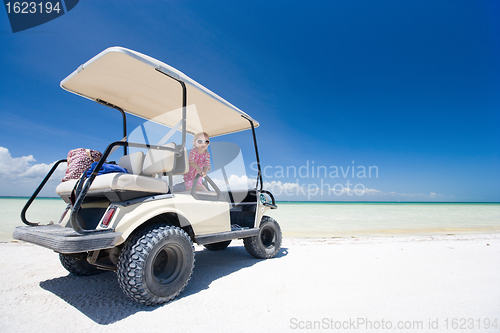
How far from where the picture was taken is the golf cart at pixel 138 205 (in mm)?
2225

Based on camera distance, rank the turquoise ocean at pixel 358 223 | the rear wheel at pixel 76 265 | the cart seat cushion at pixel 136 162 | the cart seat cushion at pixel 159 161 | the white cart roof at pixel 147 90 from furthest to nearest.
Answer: the turquoise ocean at pixel 358 223 → the rear wheel at pixel 76 265 → the cart seat cushion at pixel 136 162 → the cart seat cushion at pixel 159 161 → the white cart roof at pixel 147 90

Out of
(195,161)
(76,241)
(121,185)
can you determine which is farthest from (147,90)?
(76,241)

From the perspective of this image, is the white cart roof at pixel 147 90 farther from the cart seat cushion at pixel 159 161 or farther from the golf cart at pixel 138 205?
the cart seat cushion at pixel 159 161

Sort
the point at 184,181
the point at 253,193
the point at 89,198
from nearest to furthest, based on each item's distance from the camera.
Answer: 1. the point at 89,198
2. the point at 184,181
3. the point at 253,193

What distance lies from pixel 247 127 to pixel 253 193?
4.07 ft

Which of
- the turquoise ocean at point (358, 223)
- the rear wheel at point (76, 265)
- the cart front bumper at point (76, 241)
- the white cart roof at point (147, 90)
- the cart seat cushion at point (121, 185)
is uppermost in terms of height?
the white cart roof at point (147, 90)

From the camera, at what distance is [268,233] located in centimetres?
464

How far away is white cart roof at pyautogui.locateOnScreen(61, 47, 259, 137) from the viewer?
248cm

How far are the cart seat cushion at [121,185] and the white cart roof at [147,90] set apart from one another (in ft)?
3.59

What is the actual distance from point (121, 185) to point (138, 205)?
0.27m

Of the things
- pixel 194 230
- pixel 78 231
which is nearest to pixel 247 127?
pixel 194 230

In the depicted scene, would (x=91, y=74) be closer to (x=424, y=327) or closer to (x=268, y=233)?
(x=268, y=233)

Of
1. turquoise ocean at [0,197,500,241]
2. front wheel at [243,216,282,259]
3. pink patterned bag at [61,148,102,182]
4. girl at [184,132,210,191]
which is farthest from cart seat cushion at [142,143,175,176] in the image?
turquoise ocean at [0,197,500,241]

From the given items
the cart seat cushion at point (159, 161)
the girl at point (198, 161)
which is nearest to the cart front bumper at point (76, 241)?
the cart seat cushion at point (159, 161)
